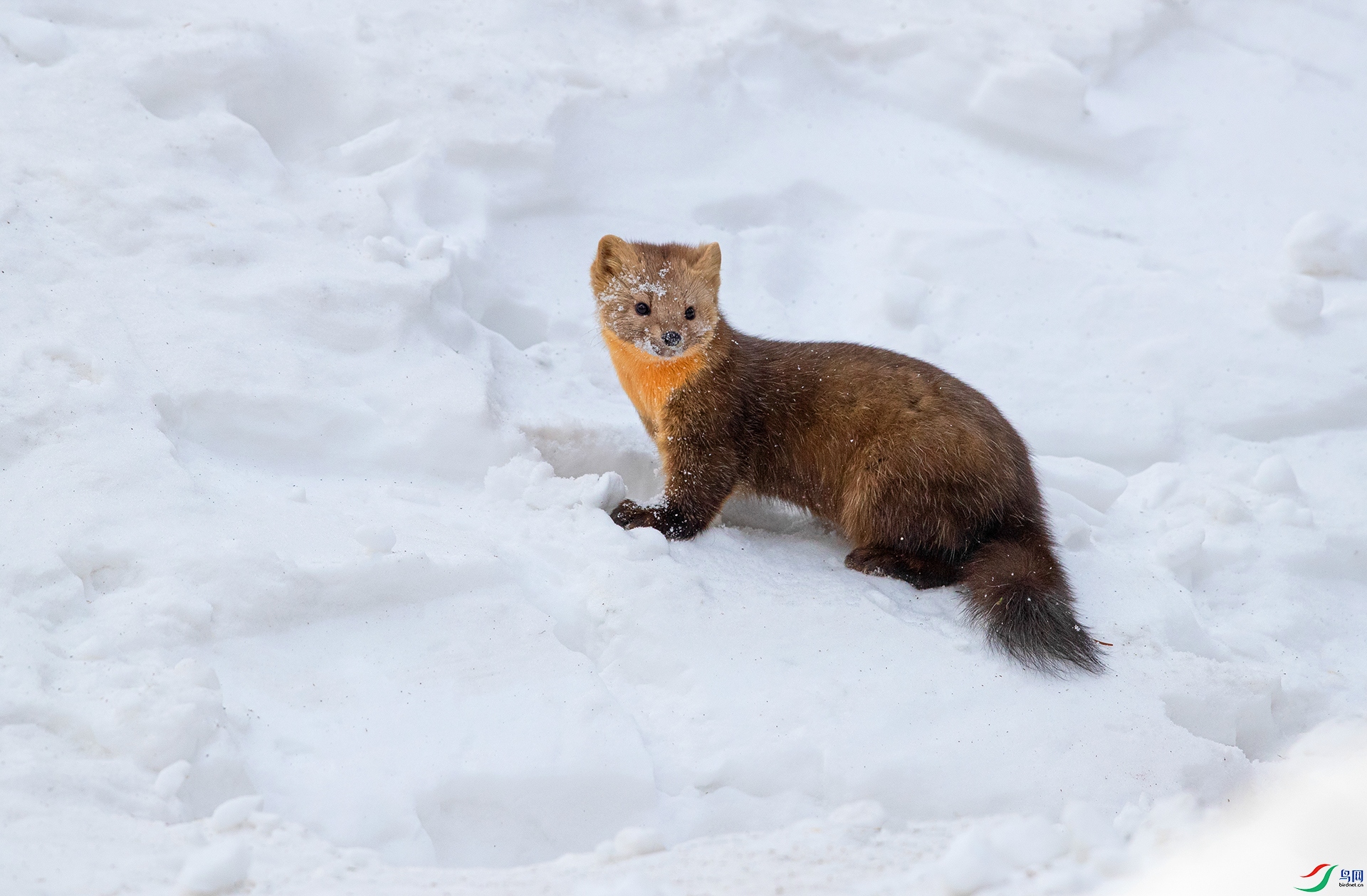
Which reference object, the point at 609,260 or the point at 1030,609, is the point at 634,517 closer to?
the point at 609,260

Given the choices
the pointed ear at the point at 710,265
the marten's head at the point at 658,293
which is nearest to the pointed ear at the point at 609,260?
the marten's head at the point at 658,293

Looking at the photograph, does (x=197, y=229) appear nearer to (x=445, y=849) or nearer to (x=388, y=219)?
(x=388, y=219)

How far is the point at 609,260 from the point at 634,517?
3.81 ft

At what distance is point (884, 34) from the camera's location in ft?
24.2

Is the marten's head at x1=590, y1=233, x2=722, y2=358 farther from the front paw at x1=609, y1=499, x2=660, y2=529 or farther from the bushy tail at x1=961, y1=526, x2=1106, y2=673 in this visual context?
the bushy tail at x1=961, y1=526, x2=1106, y2=673

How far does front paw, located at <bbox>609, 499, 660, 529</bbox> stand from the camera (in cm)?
413

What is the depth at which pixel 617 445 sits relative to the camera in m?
4.71

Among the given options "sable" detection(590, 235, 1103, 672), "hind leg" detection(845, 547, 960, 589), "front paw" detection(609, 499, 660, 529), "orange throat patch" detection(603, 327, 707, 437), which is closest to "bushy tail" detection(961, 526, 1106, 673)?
"sable" detection(590, 235, 1103, 672)

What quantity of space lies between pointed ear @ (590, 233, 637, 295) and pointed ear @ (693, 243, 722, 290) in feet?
0.90

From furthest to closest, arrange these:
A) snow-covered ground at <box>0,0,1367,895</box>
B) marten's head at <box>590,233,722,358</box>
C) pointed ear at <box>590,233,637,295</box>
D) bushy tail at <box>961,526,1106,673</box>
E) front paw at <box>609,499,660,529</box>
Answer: pointed ear at <box>590,233,637,295</box> < marten's head at <box>590,233,722,358</box> < front paw at <box>609,499,660,529</box> < bushy tail at <box>961,526,1106,673</box> < snow-covered ground at <box>0,0,1367,895</box>

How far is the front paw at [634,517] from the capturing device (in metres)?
Result: 4.13

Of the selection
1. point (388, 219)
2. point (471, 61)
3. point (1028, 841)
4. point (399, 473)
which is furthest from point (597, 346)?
point (1028, 841)

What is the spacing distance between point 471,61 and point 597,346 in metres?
2.06

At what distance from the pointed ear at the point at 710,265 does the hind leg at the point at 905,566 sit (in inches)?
50.5
